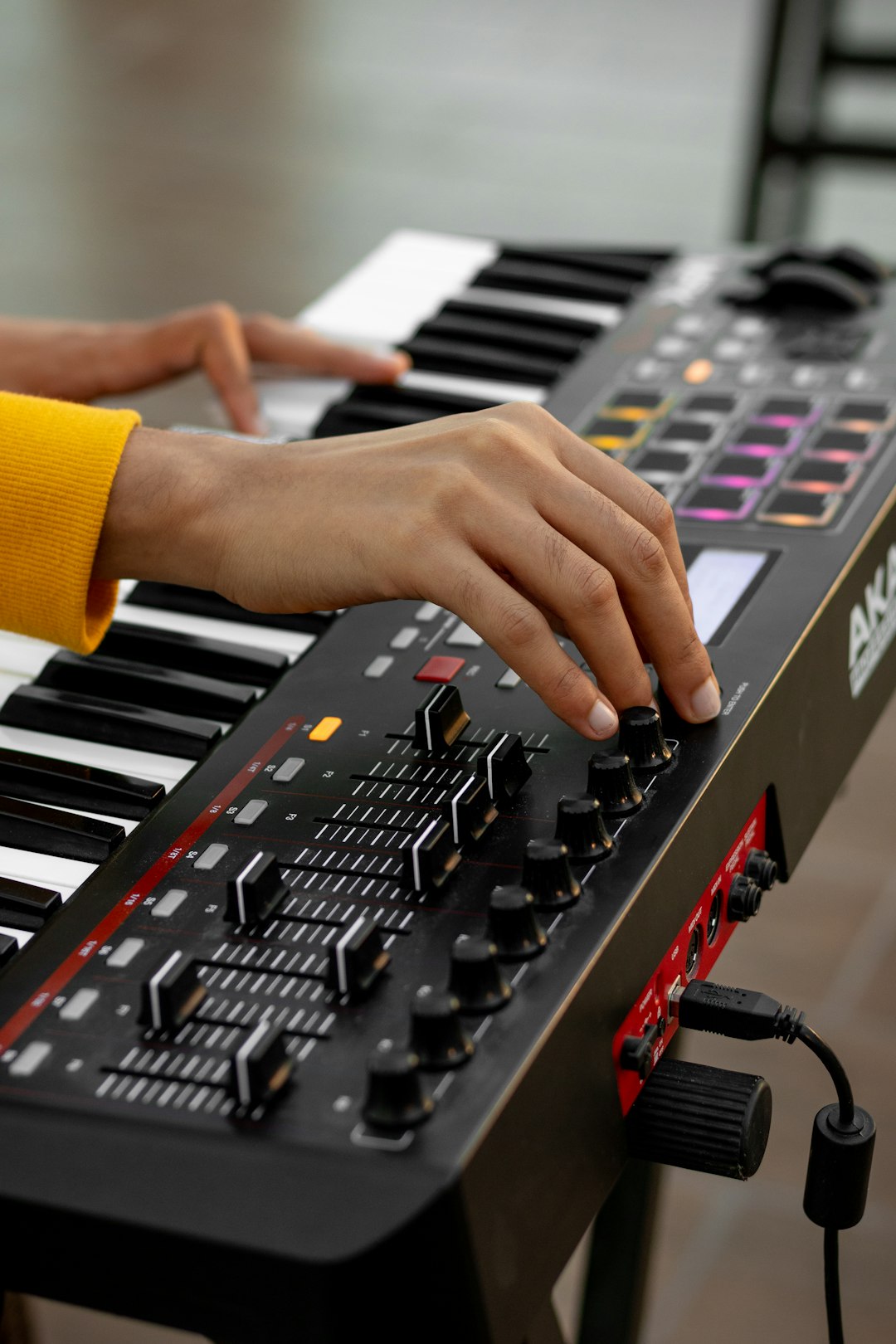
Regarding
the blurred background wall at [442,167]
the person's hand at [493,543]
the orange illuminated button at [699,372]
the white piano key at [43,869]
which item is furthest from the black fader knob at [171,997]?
the blurred background wall at [442,167]

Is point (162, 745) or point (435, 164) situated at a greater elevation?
point (162, 745)

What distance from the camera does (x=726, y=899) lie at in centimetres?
94

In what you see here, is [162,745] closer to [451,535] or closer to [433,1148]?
[451,535]

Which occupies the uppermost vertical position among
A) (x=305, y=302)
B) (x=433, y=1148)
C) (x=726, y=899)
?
(x=433, y=1148)

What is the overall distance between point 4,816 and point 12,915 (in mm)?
101

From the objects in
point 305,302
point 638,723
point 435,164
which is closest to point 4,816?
point 638,723

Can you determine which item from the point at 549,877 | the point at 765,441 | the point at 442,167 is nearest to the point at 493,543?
the point at 549,877

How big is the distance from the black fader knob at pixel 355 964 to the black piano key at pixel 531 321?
3.01ft

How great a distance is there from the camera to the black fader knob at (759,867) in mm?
959

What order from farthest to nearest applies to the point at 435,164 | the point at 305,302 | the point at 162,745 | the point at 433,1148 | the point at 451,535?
the point at 435,164 < the point at 305,302 < the point at 162,745 < the point at 451,535 < the point at 433,1148

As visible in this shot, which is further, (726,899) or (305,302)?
(305,302)

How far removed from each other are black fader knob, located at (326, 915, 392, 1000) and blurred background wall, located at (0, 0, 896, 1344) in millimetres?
1435

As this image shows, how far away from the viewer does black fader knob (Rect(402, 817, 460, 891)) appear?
79 centimetres

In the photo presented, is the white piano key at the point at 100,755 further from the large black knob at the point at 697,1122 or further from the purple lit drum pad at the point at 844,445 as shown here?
the purple lit drum pad at the point at 844,445
